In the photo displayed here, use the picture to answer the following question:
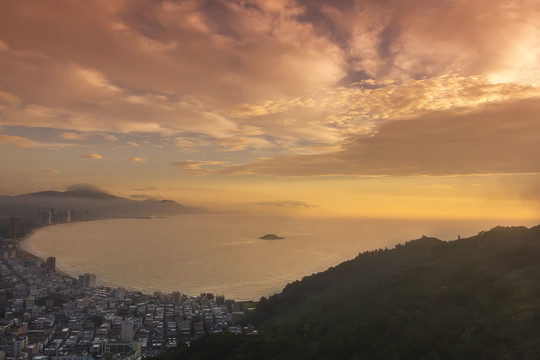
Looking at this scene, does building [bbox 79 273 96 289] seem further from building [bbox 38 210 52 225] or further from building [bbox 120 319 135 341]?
building [bbox 38 210 52 225]

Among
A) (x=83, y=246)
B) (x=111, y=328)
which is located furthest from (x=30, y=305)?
(x=83, y=246)

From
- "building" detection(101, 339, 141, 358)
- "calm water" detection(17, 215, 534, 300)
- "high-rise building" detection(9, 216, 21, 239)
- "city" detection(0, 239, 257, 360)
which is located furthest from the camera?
"high-rise building" detection(9, 216, 21, 239)

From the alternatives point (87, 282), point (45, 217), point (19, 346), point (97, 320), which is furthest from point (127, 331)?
point (45, 217)

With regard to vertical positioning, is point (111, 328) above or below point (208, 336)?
below

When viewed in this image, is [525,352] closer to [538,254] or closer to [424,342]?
[424,342]

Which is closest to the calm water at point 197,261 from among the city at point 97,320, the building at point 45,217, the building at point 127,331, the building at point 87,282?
the building at point 87,282

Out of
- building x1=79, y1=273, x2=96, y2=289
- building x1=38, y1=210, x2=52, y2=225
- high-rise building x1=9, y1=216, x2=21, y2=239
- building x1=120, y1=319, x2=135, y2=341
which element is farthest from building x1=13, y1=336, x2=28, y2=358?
building x1=38, y1=210, x2=52, y2=225

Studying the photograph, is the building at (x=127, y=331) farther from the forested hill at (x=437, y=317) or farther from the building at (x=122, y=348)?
the forested hill at (x=437, y=317)
